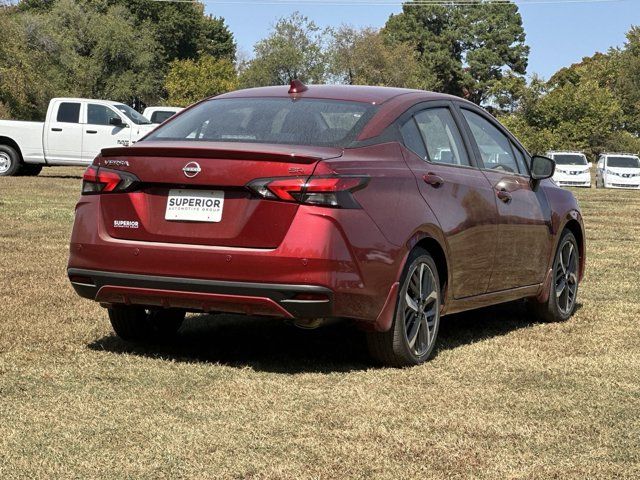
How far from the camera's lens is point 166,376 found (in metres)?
6.26

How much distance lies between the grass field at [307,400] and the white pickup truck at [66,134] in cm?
2221

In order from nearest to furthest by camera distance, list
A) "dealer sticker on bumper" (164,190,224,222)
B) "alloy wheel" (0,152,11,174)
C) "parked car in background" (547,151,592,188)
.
A: "dealer sticker on bumper" (164,190,224,222) < "alloy wheel" (0,152,11,174) < "parked car in background" (547,151,592,188)

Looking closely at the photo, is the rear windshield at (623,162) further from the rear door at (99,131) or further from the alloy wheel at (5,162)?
the alloy wheel at (5,162)

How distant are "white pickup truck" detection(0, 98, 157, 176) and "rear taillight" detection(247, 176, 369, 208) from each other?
24.9 m

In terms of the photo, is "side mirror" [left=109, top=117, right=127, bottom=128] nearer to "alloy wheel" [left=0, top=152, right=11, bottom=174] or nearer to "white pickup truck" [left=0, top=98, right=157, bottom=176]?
"white pickup truck" [left=0, top=98, right=157, bottom=176]

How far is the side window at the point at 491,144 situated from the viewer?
8.02m

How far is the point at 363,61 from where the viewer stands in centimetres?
9725

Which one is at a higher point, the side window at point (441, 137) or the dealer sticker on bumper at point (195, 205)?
the side window at point (441, 137)

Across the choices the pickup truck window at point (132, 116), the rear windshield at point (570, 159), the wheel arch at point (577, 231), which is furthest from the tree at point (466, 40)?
the wheel arch at point (577, 231)

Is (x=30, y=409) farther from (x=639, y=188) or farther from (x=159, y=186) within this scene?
(x=639, y=188)

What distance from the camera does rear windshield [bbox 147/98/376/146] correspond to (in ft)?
21.7

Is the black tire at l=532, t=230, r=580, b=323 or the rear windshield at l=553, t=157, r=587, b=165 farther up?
the black tire at l=532, t=230, r=580, b=323

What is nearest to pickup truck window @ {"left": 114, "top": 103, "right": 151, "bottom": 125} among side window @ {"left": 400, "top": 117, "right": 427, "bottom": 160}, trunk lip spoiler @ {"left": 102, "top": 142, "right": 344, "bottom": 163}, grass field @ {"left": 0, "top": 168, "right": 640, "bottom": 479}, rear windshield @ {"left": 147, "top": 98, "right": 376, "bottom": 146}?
grass field @ {"left": 0, "top": 168, "right": 640, "bottom": 479}

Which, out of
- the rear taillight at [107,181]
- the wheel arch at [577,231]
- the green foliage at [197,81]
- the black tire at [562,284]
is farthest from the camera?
the green foliage at [197,81]
